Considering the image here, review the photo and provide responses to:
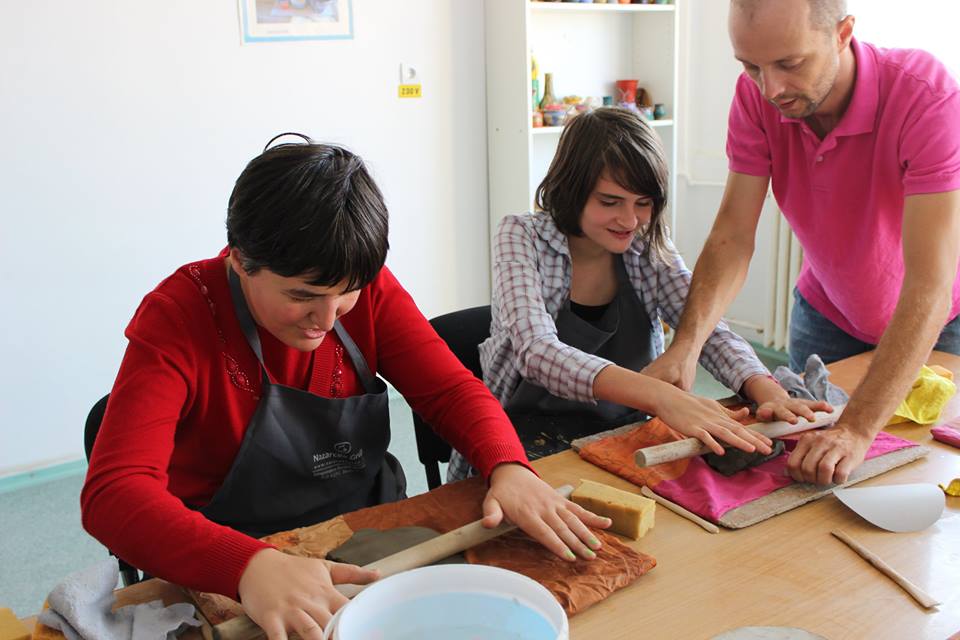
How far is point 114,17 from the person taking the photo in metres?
2.89

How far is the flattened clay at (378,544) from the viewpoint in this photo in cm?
104

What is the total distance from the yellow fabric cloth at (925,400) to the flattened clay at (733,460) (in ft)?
1.08

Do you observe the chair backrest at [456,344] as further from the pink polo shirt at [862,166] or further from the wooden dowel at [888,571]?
the wooden dowel at [888,571]

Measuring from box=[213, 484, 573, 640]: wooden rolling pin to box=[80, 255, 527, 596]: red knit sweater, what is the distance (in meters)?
0.06

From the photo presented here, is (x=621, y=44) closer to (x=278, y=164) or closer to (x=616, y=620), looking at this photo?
(x=278, y=164)

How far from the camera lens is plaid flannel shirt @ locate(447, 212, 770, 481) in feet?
5.15

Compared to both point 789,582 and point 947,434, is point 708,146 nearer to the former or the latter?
point 947,434

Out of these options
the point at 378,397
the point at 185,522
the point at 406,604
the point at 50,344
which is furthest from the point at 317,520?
the point at 50,344

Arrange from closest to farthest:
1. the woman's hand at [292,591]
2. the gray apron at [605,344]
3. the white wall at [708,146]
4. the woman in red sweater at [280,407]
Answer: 1. the woman's hand at [292,591]
2. the woman in red sweater at [280,407]
3. the gray apron at [605,344]
4. the white wall at [708,146]

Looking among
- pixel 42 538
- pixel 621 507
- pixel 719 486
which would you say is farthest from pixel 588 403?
pixel 42 538

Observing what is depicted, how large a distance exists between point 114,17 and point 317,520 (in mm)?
2276

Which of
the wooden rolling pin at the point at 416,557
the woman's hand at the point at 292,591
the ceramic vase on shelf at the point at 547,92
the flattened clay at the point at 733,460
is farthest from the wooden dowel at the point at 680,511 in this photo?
the ceramic vase on shelf at the point at 547,92

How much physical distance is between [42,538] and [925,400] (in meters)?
2.52

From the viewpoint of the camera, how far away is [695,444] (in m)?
1.30
